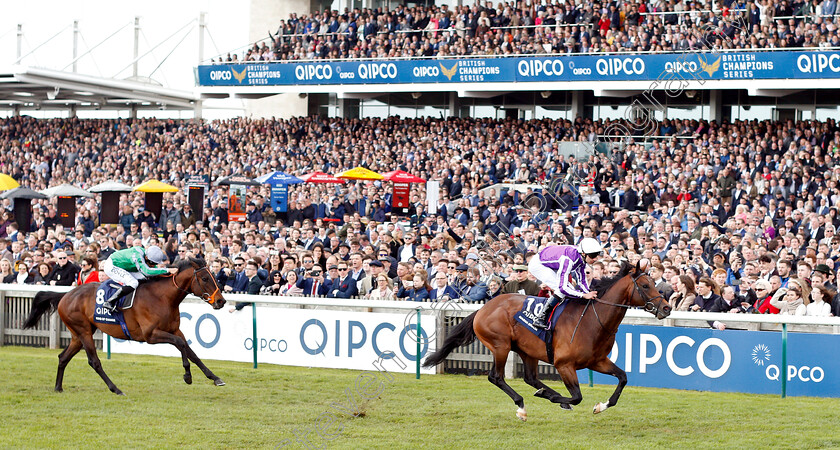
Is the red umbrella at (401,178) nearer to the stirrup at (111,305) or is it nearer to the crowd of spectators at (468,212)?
the crowd of spectators at (468,212)

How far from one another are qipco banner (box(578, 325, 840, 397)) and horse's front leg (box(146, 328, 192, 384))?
3.72m

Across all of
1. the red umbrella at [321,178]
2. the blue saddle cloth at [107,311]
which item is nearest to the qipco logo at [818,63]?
the red umbrella at [321,178]

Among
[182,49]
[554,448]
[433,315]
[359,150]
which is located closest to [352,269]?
[433,315]

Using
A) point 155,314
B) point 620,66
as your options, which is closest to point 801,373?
point 155,314

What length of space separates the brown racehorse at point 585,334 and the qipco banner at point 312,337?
7.41 feet

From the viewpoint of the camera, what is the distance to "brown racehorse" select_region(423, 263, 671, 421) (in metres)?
7.64

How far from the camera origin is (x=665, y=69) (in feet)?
69.4

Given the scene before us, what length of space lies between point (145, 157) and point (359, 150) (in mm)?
7197

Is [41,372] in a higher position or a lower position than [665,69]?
lower

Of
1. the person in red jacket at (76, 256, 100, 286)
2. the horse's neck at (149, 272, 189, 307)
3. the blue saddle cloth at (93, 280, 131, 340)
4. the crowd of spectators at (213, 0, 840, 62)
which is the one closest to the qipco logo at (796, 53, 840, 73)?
the crowd of spectators at (213, 0, 840, 62)

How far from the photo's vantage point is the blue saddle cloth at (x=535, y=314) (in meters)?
7.99

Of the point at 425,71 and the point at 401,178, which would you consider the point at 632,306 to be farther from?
the point at 425,71

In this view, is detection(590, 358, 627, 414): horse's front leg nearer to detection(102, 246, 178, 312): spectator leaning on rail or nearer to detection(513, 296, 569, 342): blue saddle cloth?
detection(513, 296, 569, 342): blue saddle cloth

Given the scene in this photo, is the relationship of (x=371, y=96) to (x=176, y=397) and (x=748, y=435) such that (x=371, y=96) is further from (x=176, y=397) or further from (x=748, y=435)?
(x=748, y=435)
